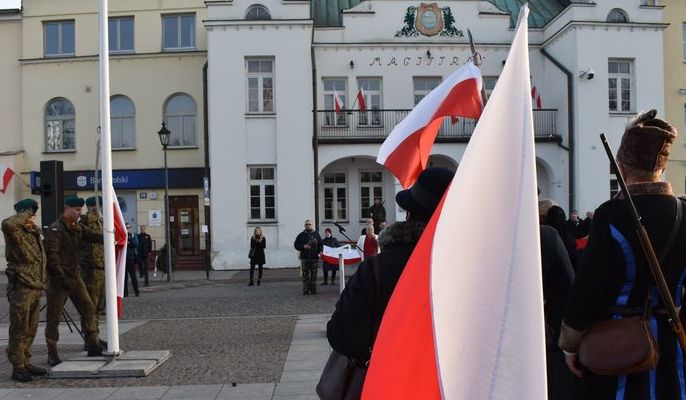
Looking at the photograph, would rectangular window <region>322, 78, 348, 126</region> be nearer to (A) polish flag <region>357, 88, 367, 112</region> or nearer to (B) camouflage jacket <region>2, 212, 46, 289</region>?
(A) polish flag <region>357, 88, 367, 112</region>

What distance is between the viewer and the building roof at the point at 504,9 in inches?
1117

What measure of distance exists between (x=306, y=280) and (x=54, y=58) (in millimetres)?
17770

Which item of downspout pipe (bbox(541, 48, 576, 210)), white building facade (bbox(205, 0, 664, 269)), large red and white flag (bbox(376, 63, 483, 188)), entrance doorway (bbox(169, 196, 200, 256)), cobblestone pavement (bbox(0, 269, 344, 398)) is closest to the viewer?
large red and white flag (bbox(376, 63, 483, 188))

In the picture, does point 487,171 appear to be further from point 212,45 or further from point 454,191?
point 212,45

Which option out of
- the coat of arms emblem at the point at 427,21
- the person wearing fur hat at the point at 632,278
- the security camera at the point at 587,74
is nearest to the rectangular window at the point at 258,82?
the coat of arms emblem at the point at 427,21

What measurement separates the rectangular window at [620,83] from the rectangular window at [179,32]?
16.1 m

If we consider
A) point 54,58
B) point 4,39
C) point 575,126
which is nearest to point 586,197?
point 575,126

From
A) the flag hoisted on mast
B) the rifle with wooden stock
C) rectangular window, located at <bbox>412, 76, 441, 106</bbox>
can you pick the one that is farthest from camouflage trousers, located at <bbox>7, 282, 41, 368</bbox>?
rectangular window, located at <bbox>412, 76, 441, 106</bbox>

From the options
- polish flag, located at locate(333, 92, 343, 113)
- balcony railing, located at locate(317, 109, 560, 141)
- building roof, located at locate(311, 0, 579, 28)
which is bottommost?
balcony railing, located at locate(317, 109, 560, 141)

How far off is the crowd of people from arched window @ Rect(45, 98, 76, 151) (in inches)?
803

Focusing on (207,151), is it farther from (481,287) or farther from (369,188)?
(481,287)

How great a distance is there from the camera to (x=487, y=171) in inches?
85.4

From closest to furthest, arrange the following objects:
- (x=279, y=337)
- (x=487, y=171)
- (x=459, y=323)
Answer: (x=459, y=323), (x=487, y=171), (x=279, y=337)

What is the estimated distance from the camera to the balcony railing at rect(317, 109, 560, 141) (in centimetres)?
2652
